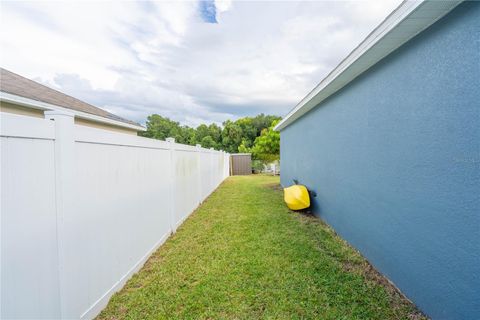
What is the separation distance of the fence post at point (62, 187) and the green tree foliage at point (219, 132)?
2992cm

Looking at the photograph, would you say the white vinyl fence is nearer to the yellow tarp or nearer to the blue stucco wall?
the blue stucco wall

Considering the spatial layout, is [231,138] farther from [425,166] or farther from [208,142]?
[425,166]

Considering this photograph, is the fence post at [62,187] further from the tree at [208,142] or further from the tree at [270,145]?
the tree at [208,142]

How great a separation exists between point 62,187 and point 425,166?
320cm

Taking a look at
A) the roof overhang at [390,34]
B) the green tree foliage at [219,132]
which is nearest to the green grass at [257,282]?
the roof overhang at [390,34]

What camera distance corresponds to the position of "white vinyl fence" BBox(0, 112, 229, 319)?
4.36 ft

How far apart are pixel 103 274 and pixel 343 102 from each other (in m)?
4.48

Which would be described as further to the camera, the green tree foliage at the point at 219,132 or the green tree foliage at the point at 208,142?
the green tree foliage at the point at 219,132

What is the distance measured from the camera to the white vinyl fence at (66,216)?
1328 mm

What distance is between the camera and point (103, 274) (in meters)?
2.23

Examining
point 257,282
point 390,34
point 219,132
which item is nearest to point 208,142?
point 219,132

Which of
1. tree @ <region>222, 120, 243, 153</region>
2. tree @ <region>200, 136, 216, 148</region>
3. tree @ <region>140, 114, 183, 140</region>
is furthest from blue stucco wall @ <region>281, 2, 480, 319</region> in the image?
tree @ <region>140, 114, 183, 140</region>

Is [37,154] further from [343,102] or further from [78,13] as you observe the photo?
[78,13]

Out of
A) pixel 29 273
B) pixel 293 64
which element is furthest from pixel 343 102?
pixel 293 64
